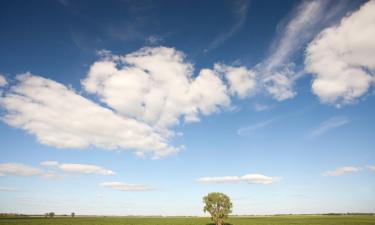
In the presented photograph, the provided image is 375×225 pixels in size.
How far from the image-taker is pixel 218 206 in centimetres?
7712

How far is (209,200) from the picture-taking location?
255 feet

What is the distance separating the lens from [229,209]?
7719cm

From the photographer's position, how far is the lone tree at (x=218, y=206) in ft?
251

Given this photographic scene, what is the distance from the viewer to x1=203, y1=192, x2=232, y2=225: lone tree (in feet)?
251

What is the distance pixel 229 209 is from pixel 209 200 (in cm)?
591
